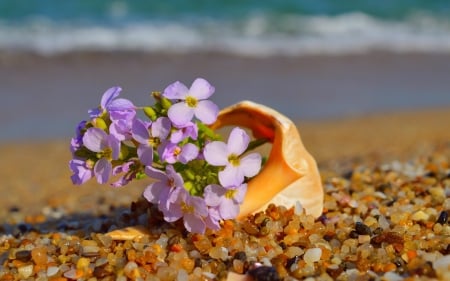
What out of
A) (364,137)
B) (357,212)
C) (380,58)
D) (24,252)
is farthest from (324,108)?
(24,252)

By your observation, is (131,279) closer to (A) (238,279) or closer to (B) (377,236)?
(A) (238,279)

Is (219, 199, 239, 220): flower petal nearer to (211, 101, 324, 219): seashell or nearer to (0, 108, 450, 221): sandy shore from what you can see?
(211, 101, 324, 219): seashell

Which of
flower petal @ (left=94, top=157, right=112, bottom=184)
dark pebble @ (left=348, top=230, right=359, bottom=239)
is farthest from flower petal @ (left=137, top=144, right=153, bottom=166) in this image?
dark pebble @ (left=348, top=230, right=359, bottom=239)

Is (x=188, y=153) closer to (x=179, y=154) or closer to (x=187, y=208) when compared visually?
(x=179, y=154)

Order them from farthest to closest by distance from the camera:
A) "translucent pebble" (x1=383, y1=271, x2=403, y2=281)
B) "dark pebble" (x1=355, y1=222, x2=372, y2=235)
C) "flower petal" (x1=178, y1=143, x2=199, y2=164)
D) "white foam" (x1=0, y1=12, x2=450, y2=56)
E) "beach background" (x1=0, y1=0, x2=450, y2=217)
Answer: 1. "white foam" (x1=0, y1=12, x2=450, y2=56)
2. "beach background" (x1=0, y1=0, x2=450, y2=217)
3. "dark pebble" (x1=355, y1=222, x2=372, y2=235)
4. "flower petal" (x1=178, y1=143, x2=199, y2=164)
5. "translucent pebble" (x1=383, y1=271, x2=403, y2=281)

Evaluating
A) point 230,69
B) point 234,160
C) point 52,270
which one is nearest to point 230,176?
point 234,160
